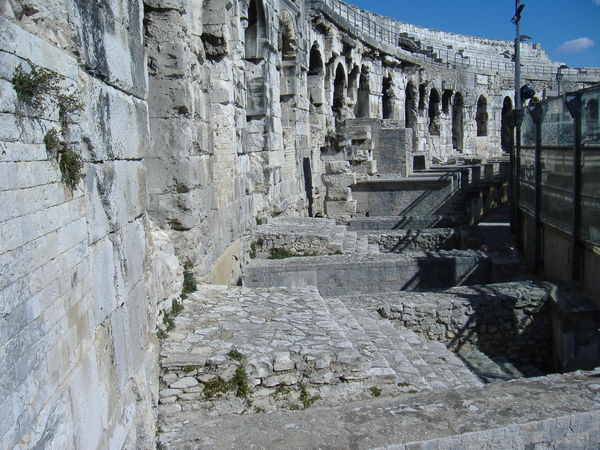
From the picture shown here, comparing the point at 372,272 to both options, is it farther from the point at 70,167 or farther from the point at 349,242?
the point at 70,167

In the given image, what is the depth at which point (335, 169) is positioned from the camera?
14.6 meters

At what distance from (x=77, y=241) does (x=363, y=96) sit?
63.1ft

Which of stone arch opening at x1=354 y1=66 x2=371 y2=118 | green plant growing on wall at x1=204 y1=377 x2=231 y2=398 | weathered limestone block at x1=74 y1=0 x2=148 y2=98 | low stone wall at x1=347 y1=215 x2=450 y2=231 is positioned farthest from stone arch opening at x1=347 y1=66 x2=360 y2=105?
green plant growing on wall at x1=204 y1=377 x2=231 y2=398

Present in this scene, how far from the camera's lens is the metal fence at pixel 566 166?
769cm

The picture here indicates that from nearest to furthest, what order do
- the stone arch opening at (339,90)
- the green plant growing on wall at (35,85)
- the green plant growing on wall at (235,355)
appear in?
the green plant growing on wall at (35,85) < the green plant growing on wall at (235,355) < the stone arch opening at (339,90)

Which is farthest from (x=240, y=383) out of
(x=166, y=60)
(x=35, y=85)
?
(x=166, y=60)

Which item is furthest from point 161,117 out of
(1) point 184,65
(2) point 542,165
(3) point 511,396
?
(2) point 542,165

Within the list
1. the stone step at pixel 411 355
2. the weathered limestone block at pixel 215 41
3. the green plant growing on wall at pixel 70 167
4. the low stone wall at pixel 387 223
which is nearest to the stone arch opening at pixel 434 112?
the low stone wall at pixel 387 223

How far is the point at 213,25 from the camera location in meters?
7.30

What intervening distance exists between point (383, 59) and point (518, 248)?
13.0 meters

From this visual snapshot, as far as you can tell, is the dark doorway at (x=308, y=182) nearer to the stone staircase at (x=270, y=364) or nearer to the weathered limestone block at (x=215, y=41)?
the weathered limestone block at (x=215, y=41)

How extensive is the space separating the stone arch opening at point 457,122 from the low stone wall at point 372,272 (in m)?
21.8

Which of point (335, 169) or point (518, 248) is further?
point (335, 169)

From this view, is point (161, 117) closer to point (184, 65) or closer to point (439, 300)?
point (184, 65)
